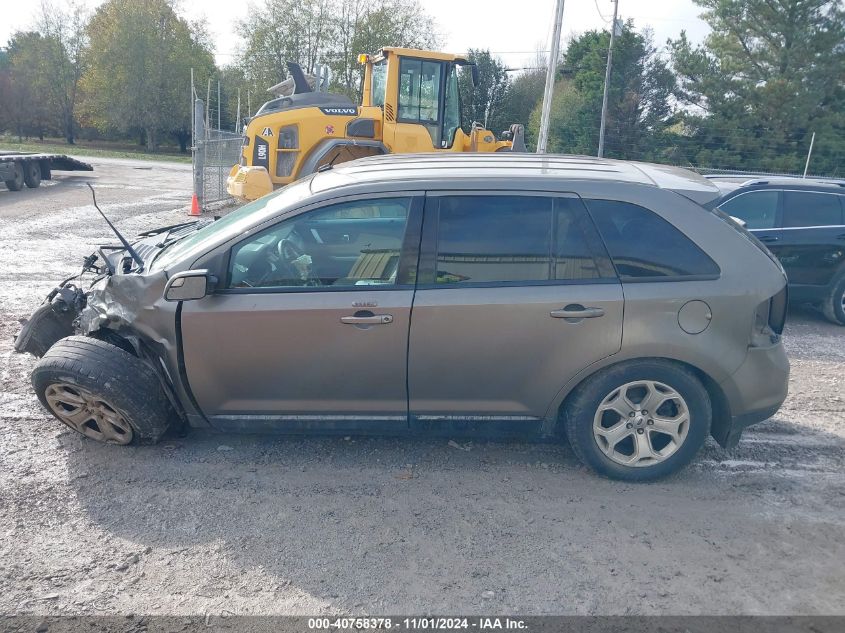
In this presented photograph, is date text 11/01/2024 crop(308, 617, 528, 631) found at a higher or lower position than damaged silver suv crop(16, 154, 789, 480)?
lower

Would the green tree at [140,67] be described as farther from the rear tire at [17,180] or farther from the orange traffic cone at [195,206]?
the orange traffic cone at [195,206]

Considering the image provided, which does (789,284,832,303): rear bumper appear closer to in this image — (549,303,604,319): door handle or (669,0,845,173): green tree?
(549,303,604,319): door handle

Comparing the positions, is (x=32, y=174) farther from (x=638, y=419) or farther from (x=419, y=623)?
(x=419, y=623)

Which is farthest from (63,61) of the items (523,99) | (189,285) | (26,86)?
(189,285)

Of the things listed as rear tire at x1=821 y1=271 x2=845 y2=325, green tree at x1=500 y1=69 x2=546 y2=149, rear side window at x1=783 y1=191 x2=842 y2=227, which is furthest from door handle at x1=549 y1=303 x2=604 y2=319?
green tree at x1=500 y1=69 x2=546 y2=149

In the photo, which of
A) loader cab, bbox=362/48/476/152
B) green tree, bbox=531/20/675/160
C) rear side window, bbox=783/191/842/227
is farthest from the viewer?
green tree, bbox=531/20/675/160

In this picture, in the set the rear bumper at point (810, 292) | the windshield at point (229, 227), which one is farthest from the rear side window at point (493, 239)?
the rear bumper at point (810, 292)

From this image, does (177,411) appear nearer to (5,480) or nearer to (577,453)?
(5,480)

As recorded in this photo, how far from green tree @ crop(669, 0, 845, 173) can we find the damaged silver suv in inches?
1142

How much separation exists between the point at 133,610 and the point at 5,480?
1493 mm

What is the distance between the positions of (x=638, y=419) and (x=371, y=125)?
34.9ft

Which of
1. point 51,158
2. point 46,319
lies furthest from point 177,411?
point 51,158

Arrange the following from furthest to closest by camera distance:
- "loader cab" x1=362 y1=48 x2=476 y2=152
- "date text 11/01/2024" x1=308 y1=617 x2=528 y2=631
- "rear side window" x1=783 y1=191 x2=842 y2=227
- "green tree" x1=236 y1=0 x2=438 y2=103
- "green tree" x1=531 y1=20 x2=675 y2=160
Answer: "green tree" x1=236 y1=0 x2=438 y2=103 → "green tree" x1=531 y1=20 x2=675 y2=160 → "loader cab" x1=362 y1=48 x2=476 y2=152 → "rear side window" x1=783 y1=191 x2=842 y2=227 → "date text 11/01/2024" x1=308 y1=617 x2=528 y2=631

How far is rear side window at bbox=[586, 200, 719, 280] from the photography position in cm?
391
